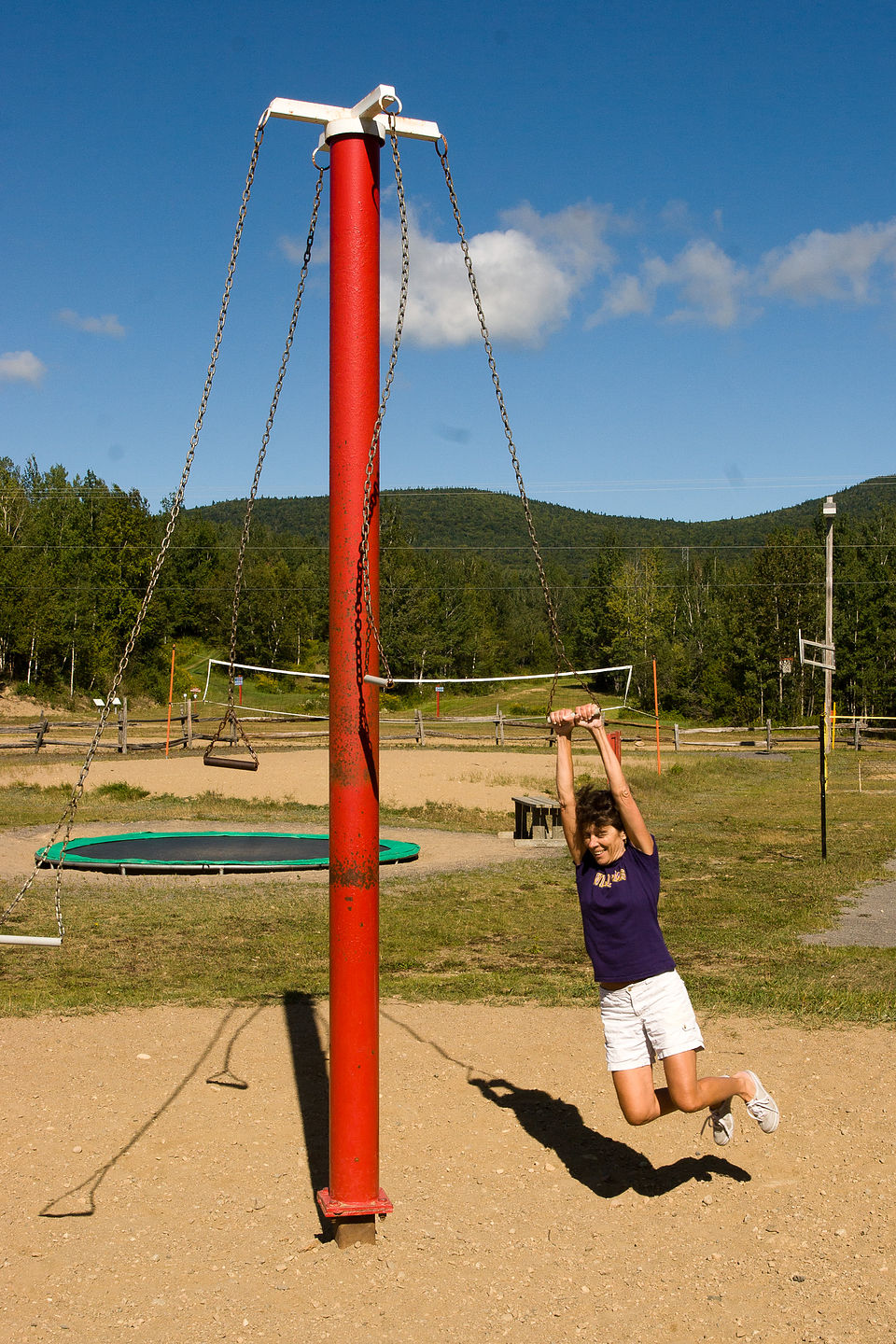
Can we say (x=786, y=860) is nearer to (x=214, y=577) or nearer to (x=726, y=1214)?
(x=726, y=1214)

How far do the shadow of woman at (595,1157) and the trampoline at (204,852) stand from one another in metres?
6.73

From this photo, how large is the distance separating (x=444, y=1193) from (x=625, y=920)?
132cm

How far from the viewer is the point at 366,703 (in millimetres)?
4098

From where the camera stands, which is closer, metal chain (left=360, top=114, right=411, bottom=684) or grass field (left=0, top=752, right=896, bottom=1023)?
metal chain (left=360, top=114, right=411, bottom=684)

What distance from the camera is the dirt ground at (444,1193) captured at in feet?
11.8

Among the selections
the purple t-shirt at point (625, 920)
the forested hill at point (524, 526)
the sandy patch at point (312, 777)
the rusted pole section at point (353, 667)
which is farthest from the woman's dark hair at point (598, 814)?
the forested hill at point (524, 526)

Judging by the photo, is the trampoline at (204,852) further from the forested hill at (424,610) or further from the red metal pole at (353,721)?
the forested hill at (424,610)

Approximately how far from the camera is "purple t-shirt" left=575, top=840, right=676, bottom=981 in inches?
167

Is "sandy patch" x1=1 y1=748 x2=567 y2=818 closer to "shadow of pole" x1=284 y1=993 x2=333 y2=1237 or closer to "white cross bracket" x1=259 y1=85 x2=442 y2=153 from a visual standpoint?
"shadow of pole" x1=284 y1=993 x2=333 y2=1237

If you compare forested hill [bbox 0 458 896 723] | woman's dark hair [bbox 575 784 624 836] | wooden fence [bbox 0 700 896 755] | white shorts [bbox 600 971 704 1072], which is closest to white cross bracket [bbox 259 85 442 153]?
woman's dark hair [bbox 575 784 624 836]

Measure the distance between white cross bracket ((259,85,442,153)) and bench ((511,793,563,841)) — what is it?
12.1 metres

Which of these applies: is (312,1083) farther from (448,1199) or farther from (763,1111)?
(763,1111)

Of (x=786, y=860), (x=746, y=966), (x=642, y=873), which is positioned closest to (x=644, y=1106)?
(x=642, y=873)

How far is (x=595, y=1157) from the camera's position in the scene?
484 cm
